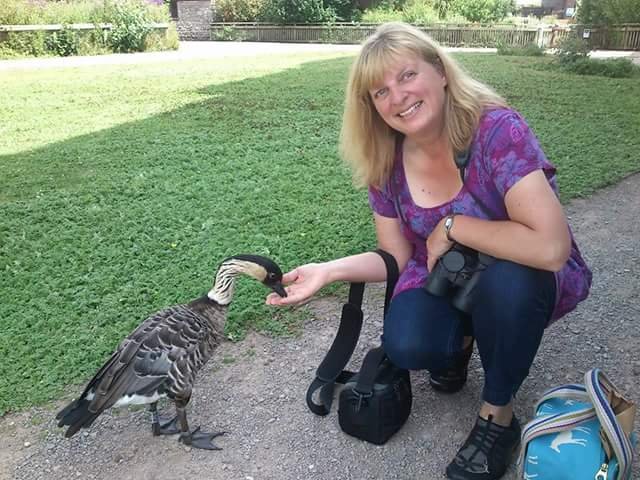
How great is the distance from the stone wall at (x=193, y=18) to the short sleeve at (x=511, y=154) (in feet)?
88.8

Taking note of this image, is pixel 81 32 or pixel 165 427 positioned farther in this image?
pixel 81 32

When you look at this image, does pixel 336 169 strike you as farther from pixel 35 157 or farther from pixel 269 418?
pixel 269 418

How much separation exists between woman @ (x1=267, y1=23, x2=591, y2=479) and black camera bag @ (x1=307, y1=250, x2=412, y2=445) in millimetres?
123

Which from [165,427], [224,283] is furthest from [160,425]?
[224,283]

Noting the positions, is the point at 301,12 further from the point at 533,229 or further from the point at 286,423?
the point at 533,229

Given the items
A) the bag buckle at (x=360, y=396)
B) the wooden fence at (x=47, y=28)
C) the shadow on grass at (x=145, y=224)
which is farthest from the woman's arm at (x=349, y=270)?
the wooden fence at (x=47, y=28)

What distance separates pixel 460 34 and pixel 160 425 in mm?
20426

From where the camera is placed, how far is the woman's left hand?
2.04m

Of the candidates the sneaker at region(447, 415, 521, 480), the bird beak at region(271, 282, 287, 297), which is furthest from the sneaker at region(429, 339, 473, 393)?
the bird beak at region(271, 282, 287, 297)

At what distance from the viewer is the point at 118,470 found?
2.14 metres

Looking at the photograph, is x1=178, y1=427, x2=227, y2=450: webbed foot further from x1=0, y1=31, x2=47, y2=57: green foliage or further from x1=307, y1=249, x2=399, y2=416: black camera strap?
x1=0, y1=31, x2=47, y2=57: green foliage

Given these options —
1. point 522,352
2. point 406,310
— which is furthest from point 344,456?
point 522,352

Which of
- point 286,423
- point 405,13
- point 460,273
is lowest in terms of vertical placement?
point 286,423

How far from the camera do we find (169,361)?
7.05 ft
